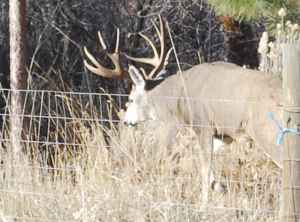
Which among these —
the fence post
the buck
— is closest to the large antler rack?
the buck

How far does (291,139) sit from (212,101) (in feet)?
8.08

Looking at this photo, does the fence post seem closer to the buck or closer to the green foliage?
the buck

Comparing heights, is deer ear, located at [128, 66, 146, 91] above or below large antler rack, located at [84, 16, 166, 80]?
below

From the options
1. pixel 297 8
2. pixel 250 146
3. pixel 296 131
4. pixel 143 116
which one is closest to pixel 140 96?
pixel 143 116

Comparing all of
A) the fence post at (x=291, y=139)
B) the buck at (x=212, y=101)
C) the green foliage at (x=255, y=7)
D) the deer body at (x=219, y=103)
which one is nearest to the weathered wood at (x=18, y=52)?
the buck at (x=212, y=101)

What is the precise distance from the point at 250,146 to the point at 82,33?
592 centimetres

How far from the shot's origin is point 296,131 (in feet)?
14.2

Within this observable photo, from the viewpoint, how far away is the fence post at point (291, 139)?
4.36 m

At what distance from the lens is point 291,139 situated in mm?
4367

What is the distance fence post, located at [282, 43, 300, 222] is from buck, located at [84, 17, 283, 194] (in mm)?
730

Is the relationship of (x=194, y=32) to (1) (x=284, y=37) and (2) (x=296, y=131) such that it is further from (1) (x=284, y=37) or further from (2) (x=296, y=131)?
(2) (x=296, y=131)

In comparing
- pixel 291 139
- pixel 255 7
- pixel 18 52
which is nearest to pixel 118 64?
pixel 18 52

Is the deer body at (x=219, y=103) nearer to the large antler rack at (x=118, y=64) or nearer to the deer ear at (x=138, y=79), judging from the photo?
the deer ear at (x=138, y=79)

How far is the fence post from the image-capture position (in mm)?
4359
